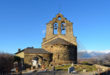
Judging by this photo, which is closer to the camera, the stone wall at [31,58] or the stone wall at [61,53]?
the stone wall at [31,58]

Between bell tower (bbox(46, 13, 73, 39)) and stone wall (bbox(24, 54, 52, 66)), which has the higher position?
bell tower (bbox(46, 13, 73, 39))

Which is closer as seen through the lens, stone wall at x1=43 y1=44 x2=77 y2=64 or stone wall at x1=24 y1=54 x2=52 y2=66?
stone wall at x1=24 y1=54 x2=52 y2=66

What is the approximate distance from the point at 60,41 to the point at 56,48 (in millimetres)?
2700

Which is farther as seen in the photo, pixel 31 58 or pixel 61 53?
pixel 61 53

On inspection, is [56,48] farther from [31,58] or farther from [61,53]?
[31,58]

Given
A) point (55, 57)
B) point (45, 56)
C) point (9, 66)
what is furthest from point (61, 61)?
point (9, 66)

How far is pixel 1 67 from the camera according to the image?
27.9 meters

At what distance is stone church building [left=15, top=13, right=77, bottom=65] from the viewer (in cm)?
4491

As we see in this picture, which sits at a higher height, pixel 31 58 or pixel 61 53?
pixel 61 53

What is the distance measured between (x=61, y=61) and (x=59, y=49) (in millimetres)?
3449

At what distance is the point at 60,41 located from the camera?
156ft

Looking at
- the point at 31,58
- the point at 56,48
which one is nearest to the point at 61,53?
the point at 56,48

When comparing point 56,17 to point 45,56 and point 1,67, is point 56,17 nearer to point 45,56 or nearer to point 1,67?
point 45,56

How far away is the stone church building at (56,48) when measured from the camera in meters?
44.9
